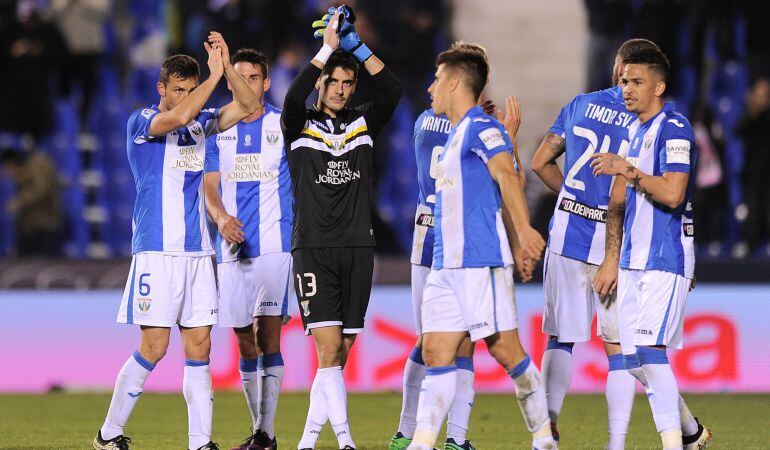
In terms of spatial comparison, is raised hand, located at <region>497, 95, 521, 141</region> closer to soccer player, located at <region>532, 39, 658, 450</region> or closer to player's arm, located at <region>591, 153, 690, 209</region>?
soccer player, located at <region>532, 39, 658, 450</region>

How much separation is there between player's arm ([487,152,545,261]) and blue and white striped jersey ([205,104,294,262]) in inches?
83.5

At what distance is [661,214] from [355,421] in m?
3.79

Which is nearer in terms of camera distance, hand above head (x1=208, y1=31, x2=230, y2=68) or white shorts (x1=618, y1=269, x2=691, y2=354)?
white shorts (x1=618, y1=269, x2=691, y2=354)

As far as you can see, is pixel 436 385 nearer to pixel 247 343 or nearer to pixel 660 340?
pixel 660 340

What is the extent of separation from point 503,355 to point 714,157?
25.8 feet

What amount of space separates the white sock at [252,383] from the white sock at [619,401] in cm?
221

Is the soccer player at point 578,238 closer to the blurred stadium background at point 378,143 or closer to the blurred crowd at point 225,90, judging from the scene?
the blurred stadium background at point 378,143

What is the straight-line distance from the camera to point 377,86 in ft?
23.7

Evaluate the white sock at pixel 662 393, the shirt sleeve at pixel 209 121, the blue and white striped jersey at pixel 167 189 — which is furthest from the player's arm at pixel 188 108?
the white sock at pixel 662 393

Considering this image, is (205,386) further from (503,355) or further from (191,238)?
(503,355)

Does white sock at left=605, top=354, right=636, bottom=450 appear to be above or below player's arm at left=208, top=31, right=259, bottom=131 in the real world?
below

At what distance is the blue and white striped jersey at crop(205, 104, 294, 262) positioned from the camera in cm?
788

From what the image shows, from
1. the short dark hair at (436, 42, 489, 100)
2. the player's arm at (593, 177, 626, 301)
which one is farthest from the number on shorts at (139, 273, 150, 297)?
the player's arm at (593, 177, 626, 301)

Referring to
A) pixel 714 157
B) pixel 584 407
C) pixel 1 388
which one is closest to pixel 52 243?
pixel 1 388
